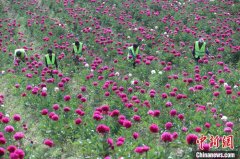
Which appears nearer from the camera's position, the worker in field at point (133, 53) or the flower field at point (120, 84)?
the flower field at point (120, 84)

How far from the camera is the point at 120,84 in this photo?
10.5m

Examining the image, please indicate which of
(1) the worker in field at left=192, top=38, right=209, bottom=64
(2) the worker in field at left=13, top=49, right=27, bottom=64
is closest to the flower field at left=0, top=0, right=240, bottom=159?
(2) the worker in field at left=13, top=49, right=27, bottom=64

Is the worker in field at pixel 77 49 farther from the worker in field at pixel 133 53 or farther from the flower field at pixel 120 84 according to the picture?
the worker in field at pixel 133 53

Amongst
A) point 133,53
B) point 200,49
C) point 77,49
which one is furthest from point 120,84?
point 200,49

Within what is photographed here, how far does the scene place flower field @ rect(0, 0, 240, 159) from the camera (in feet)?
21.3

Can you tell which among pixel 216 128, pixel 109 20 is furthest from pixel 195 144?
pixel 109 20

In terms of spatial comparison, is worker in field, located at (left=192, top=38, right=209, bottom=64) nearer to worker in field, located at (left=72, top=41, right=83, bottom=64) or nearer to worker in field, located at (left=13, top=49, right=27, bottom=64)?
worker in field, located at (left=72, top=41, right=83, bottom=64)

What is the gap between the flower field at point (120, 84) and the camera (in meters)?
6.50

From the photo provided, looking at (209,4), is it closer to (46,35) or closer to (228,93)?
(46,35)

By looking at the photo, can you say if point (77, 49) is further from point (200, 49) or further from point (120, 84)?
point (200, 49)

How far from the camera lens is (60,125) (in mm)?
7547

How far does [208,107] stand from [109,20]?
38.0 feet

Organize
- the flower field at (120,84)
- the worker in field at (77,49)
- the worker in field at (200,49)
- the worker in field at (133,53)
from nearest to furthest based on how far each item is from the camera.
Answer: the flower field at (120,84), the worker in field at (133,53), the worker in field at (200,49), the worker in field at (77,49)

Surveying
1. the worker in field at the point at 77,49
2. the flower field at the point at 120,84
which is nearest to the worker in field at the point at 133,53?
the flower field at the point at 120,84
